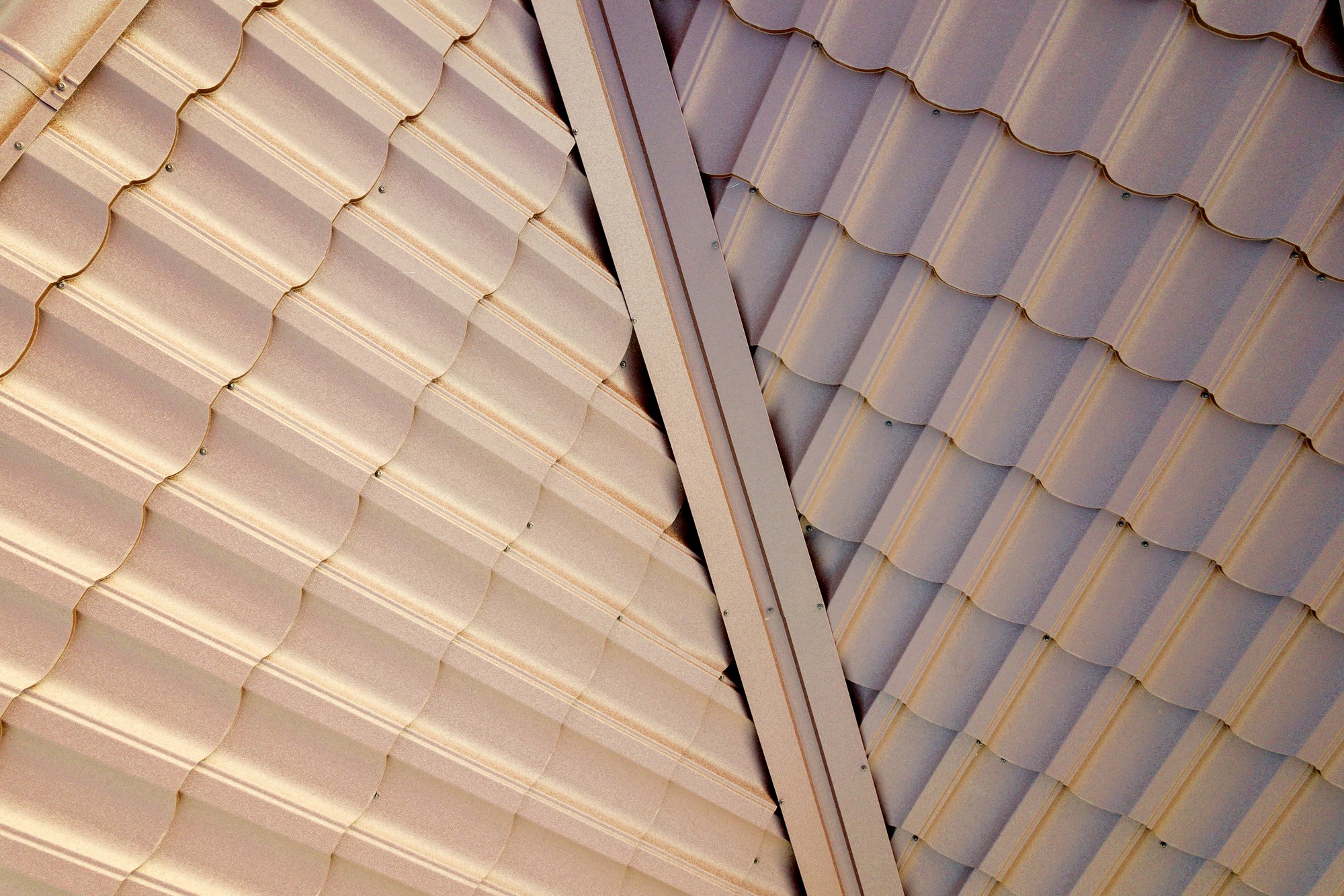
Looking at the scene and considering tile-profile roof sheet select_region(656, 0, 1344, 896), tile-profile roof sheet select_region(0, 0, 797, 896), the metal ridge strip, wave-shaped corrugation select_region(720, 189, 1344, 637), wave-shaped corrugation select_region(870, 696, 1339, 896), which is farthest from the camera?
wave-shaped corrugation select_region(870, 696, 1339, 896)

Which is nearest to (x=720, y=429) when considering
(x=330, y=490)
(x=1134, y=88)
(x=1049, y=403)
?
(x=1049, y=403)

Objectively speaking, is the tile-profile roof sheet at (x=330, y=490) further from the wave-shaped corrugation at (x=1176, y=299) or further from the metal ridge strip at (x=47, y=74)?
the wave-shaped corrugation at (x=1176, y=299)

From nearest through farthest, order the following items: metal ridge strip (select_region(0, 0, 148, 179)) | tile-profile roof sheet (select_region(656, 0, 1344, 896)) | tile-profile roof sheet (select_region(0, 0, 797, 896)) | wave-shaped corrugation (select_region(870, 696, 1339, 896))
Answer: metal ridge strip (select_region(0, 0, 148, 179)) < tile-profile roof sheet (select_region(0, 0, 797, 896)) < tile-profile roof sheet (select_region(656, 0, 1344, 896)) < wave-shaped corrugation (select_region(870, 696, 1339, 896))

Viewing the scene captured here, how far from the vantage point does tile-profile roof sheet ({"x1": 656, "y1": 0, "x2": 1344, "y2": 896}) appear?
127cm

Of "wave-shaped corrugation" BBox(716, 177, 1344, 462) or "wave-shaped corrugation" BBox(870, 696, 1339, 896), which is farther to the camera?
"wave-shaped corrugation" BBox(870, 696, 1339, 896)

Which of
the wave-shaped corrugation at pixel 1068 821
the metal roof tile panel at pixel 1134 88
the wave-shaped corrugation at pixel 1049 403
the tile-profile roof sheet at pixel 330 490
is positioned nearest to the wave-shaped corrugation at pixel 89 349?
the tile-profile roof sheet at pixel 330 490

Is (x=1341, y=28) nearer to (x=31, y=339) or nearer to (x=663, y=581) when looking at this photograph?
(x=663, y=581)

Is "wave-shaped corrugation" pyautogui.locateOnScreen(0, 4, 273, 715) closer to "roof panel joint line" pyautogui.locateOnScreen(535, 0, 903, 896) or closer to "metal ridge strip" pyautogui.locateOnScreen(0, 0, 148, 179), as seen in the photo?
"metal ridge strip" pyautogui.locateOnScreen(0, 0, 148, 179)

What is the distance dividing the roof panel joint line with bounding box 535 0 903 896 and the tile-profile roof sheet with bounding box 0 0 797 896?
5cm

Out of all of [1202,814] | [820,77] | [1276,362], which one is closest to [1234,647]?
[1202,814]

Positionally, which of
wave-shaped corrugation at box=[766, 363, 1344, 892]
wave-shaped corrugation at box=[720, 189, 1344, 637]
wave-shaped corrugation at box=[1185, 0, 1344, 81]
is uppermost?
wave-shaped corrugation at box=[1185, 0, 1344, 81]

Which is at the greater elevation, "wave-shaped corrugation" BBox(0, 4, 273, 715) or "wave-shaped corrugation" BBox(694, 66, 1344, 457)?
"wave-shaped corrugation" BBox(694, 66, 1344, 457)

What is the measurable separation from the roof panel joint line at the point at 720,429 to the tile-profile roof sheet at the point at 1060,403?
0.05 metres

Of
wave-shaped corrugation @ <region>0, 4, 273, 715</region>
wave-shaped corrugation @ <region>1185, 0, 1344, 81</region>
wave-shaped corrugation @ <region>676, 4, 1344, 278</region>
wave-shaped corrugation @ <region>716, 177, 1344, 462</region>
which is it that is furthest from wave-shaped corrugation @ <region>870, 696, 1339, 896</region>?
wave-shaped corrugation @ <region>0, 4, 273, 715</region>
